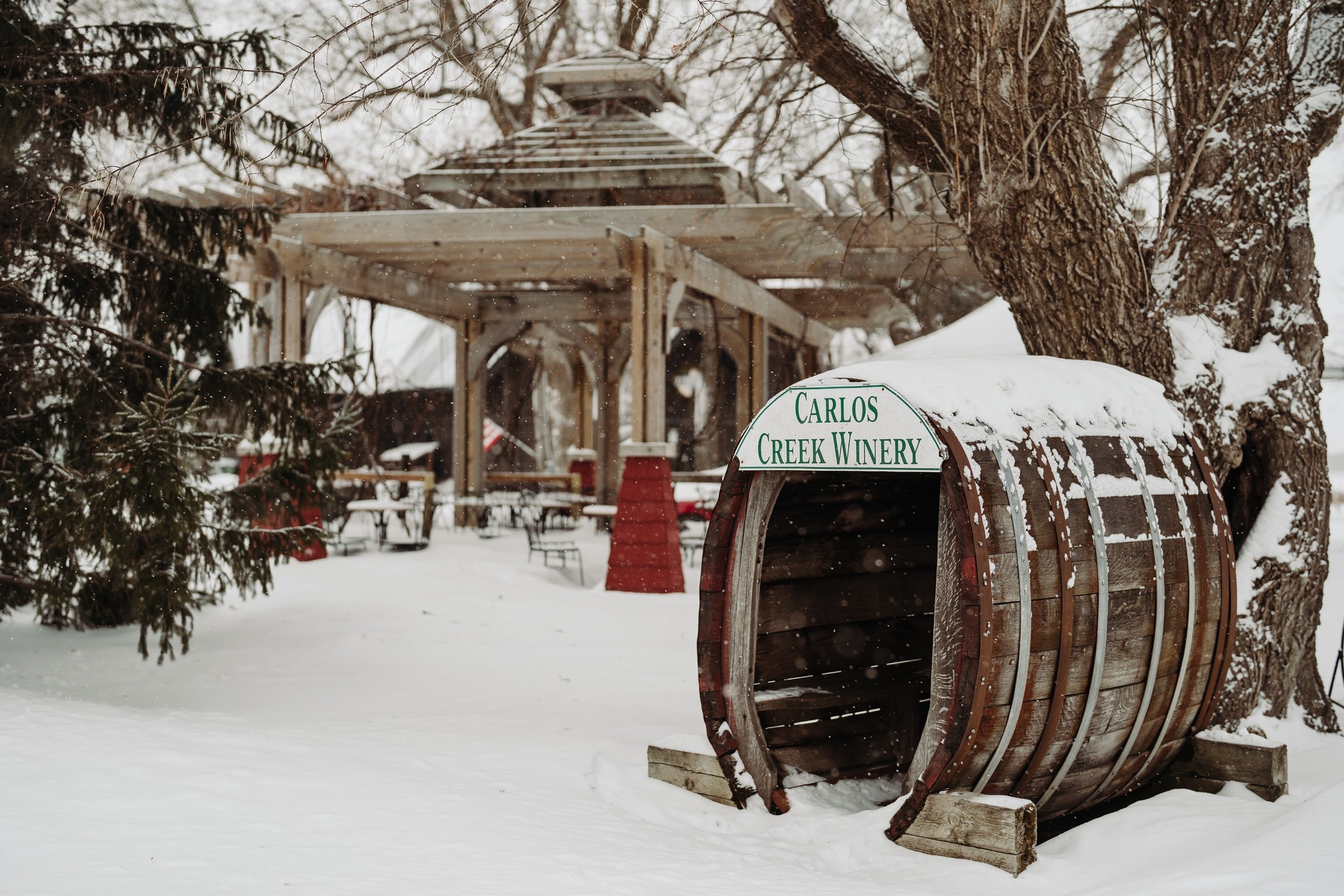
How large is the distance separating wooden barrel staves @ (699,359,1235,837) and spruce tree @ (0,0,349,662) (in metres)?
3.20

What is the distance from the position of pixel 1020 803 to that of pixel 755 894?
0.90 metres

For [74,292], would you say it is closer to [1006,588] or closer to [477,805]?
[477,805]

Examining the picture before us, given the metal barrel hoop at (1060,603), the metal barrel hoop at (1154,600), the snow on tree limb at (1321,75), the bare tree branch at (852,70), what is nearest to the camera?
the metal barrel hoop at (1060,603)

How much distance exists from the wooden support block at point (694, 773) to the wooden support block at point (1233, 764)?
5.86 ft

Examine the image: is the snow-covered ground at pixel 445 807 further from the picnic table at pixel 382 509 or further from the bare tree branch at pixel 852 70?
the picnic table at pixel 382 509

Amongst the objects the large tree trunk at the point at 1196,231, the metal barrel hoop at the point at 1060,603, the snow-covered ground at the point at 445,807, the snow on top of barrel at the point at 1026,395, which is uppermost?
the large tree trunk at the point at 1196,231

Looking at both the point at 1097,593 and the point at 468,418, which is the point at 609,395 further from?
the point at 1097,593

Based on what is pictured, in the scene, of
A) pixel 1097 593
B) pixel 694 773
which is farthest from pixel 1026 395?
pixel 694 773

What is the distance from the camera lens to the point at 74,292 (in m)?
7.42

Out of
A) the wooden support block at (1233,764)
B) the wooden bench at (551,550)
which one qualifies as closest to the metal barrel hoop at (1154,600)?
the wooden support block at (1233,764)

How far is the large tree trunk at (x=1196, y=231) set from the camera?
5.23 meters

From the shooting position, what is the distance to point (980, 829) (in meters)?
3.70

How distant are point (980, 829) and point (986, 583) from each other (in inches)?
32.2

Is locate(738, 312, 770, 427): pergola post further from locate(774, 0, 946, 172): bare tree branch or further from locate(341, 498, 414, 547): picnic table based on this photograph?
locate(774, 0, 946, 172): bare tree branch
